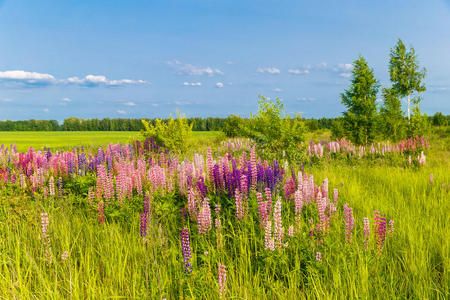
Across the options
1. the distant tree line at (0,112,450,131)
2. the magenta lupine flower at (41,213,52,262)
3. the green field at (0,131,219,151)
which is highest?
the distant tree line at (0,112,450,131)

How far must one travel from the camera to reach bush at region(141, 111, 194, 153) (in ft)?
45.4

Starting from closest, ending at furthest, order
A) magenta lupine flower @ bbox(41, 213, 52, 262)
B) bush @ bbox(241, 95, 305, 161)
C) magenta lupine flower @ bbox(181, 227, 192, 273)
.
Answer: magenta lupine flower @ bbox(181, 227, 192, 273) → magenta lupine flower @ bbox(41, 213, 52, 262) → bush @ bbox(241, 95, 305, 161)

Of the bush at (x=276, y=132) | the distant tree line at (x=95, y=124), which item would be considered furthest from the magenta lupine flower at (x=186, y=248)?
the distant tree line at (x=95, y=124)

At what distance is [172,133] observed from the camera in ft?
46.1

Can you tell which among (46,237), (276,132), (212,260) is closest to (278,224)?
(212,260)

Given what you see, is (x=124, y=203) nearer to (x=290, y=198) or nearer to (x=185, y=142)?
(x=290, y=198)

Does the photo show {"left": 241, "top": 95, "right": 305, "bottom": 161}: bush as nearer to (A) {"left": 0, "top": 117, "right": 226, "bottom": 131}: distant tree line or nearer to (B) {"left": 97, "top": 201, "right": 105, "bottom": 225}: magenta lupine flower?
(B) {"left": 97, "top": 201, "right": 105, "bottom": 225}: magenta lupine flower

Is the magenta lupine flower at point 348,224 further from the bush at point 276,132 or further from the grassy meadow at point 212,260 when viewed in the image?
the bush at point 276,132

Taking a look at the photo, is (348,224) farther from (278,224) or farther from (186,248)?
(186,248)

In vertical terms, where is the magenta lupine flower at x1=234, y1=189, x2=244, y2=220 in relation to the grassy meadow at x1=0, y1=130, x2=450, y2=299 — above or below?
above

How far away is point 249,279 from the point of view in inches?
123

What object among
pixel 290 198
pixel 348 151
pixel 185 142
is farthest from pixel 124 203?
pixel 348 151

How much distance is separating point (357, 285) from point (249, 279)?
104cm

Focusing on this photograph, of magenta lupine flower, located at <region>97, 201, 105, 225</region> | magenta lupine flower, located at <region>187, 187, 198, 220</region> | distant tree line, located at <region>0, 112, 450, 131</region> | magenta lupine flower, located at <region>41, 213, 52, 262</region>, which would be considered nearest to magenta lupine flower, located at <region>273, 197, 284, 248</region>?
magenta lupine flower, located at <region>187, 187, 198, 220</region>
